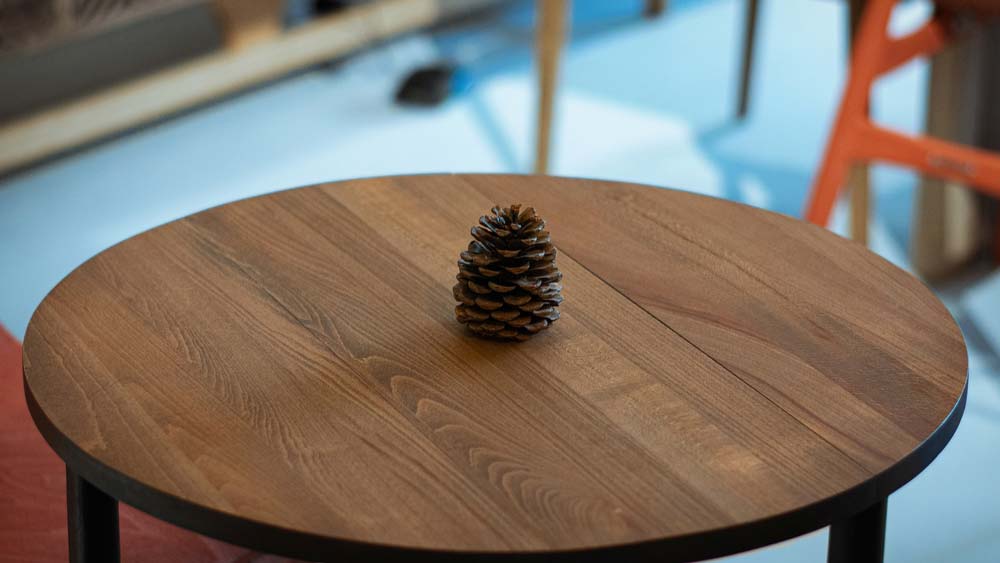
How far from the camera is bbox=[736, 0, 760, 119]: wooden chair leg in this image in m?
2.61

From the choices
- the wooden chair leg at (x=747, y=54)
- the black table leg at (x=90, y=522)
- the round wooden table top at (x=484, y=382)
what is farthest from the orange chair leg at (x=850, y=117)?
the black table leg at (x=90, y=522)

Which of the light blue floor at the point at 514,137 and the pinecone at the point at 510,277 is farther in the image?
the light blue floor at the point at 514,137

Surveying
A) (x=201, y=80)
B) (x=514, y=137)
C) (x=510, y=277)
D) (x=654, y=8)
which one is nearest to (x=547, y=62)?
(x=514, y=137)

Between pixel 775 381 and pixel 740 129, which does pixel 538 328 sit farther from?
pixel 740 129

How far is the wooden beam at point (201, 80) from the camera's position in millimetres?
2467

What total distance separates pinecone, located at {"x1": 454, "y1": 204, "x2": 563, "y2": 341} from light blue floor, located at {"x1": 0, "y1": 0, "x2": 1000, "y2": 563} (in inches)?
38.5

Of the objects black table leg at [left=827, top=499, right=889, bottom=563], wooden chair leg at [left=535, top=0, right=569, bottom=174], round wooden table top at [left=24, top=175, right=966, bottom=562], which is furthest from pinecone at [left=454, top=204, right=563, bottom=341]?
wooden chair leg at [left=535, top=0, right=569, bottom=174]

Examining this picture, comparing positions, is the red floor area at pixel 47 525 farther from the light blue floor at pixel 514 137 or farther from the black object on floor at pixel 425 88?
the black object on floor at pixel 425 88

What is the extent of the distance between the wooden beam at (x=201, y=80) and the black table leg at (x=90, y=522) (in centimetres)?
162

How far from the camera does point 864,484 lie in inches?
33.0

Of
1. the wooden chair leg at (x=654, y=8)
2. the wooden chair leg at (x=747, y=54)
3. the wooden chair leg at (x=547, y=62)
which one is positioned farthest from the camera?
the wooden chair leg at (x=654, y=8)

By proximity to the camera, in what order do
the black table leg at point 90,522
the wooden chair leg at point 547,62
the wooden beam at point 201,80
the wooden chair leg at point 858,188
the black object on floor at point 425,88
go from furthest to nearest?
the black object on floor at point 425,88 < the wooden beam at point 201,80 < the wooden chair leg at point 547,62 < the wooden chair leg at point 858,188 < the black table leg at point 90,522

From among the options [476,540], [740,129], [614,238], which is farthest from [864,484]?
[740,129]

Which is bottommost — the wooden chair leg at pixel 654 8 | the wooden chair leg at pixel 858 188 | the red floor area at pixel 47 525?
the red floor area at pixel 47 525
